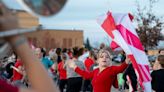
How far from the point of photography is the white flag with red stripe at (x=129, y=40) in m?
7.30

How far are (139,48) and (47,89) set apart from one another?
243 inches

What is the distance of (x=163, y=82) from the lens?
804 centimetres

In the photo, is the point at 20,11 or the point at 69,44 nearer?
the point at 20,11

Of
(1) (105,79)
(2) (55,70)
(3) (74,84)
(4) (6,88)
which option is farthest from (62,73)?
(4) (6,88)

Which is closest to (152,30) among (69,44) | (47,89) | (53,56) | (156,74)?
(69,44)

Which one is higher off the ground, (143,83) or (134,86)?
(143,83)

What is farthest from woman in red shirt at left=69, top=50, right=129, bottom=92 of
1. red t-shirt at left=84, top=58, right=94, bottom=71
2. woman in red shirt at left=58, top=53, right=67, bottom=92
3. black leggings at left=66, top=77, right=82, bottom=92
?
red t-shirt at left=84, top=58, right=94, bottom=71

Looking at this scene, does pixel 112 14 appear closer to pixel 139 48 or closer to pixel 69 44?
Result: pixel 139 48

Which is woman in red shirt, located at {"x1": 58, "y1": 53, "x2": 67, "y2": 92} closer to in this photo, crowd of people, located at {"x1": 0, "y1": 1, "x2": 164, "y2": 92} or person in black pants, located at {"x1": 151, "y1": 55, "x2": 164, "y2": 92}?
crowd of people, located at {"x1": 0, "y1": 1, "x2": 164, "y2": 92}

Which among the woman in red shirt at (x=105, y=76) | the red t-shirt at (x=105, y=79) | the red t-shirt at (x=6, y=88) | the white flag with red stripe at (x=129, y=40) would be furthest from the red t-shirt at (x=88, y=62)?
the red t-shirt at (x=6, y=88)

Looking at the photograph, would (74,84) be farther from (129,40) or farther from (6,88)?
(6,88)

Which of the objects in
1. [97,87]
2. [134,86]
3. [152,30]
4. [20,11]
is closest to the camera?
[20,11]

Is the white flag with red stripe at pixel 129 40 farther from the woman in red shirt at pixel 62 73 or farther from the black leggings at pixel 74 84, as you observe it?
the woman in red shirt at pixel 62 73

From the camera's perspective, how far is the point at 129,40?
7.72 meters
